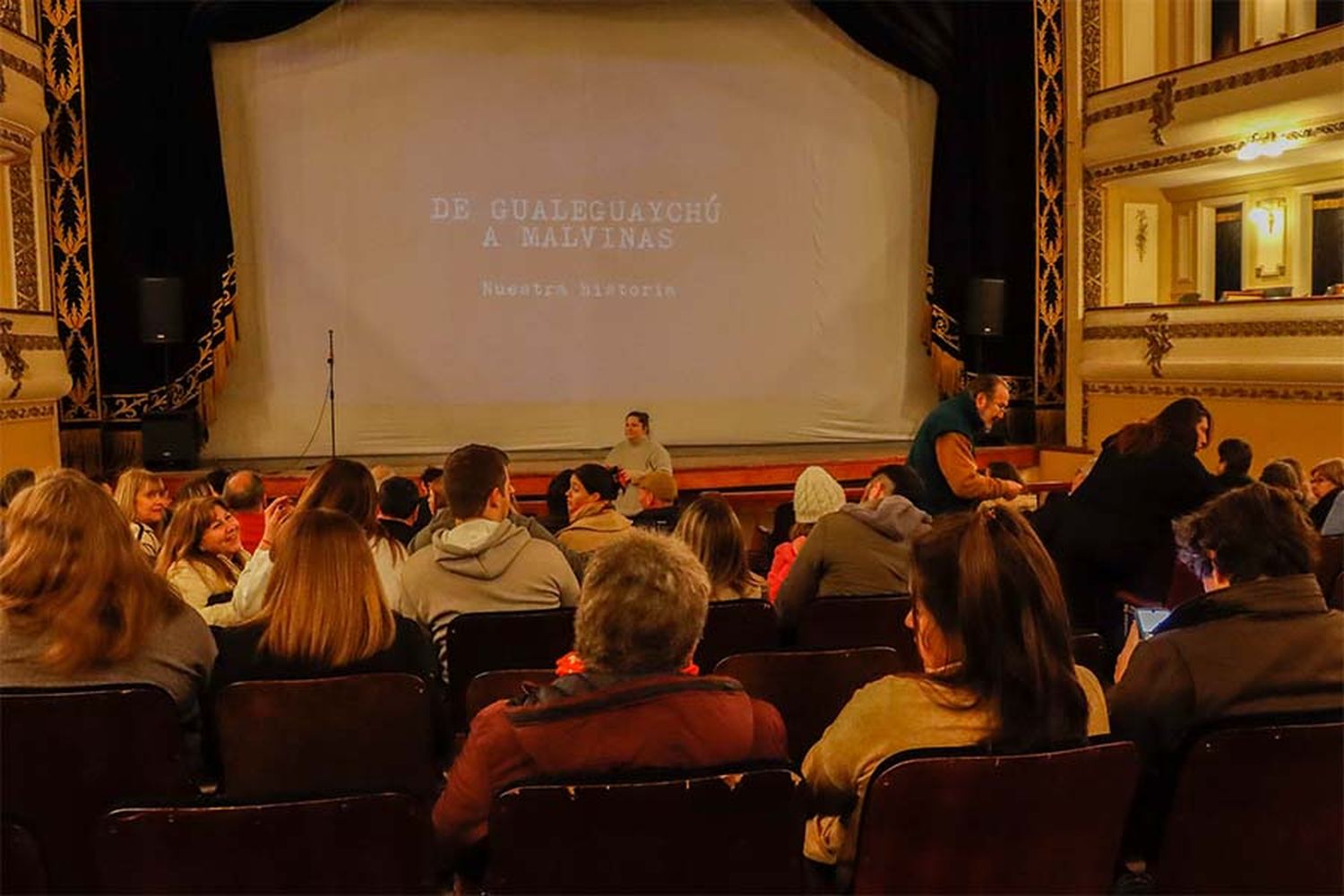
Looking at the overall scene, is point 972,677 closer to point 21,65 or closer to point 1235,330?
point 1235,330

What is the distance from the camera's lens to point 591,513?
4184 mm

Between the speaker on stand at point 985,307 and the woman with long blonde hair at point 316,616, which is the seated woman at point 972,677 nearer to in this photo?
the woman with long blonde hair at point 316,616

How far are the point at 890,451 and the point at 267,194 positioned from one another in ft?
16.2

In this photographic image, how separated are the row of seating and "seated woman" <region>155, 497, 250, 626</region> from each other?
5.45 ft

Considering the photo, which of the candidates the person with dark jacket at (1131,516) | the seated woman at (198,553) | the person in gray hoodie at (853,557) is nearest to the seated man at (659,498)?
the person with dark jacket at (1131,516)

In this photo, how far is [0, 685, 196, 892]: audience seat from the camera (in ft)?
7.23

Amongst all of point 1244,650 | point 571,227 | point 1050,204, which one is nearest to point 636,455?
point 571,227

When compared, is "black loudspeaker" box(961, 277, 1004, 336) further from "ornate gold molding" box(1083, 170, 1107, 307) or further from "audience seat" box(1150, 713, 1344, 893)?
"audience seat" box(1150, 713, 1344, 893)

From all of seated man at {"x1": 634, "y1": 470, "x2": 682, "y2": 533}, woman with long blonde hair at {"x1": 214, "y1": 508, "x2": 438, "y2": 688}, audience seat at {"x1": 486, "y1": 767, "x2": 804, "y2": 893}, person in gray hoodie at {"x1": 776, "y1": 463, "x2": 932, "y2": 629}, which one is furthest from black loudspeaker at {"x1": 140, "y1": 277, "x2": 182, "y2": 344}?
audience seat at {"x1": 486, "y1": 767, "x2": 804, "y2": 893}

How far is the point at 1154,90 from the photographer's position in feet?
30.2

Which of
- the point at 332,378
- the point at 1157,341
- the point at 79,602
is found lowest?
the point at 79,602

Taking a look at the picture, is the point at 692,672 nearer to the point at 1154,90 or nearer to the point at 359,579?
the point at 359,579

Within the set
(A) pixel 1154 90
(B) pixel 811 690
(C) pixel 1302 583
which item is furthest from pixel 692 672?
(A) pixel 1154 90

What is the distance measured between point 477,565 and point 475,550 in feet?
0.13
